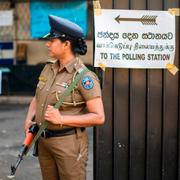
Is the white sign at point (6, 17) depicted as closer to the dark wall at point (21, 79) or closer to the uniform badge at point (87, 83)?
the dark wall at point (21, 79)

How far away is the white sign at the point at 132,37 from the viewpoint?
4.01 m

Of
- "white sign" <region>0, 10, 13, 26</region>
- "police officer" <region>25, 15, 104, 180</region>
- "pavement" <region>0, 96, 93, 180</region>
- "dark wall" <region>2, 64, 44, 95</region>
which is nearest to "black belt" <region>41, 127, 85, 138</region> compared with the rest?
"police officer" <region>25, 15, 104, 180</region>

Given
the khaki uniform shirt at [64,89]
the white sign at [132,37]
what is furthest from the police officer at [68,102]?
the white sign at [132,37]

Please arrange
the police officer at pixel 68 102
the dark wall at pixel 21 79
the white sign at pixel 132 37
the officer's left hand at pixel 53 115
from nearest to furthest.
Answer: the officer's left hand at pixel 53 115 < the police officer at pixel 68 102 < the white sign at pixel 132 37 < the dark wall at pixel 21 79

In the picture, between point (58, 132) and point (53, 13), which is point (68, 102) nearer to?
point (58, 132)

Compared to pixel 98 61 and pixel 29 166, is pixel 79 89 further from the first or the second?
pixel 29 166

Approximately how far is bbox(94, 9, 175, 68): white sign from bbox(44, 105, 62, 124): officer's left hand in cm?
87

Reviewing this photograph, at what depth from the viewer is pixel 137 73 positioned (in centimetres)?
412

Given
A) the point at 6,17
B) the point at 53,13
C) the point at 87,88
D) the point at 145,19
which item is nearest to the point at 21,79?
the point at 6,17

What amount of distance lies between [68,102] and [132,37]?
38.2 inches

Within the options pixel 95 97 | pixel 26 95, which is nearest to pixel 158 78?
pixel 95 97

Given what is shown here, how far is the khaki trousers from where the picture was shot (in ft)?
11.3

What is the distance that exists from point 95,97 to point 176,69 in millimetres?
1017

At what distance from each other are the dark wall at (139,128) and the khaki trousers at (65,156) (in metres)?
0.63
